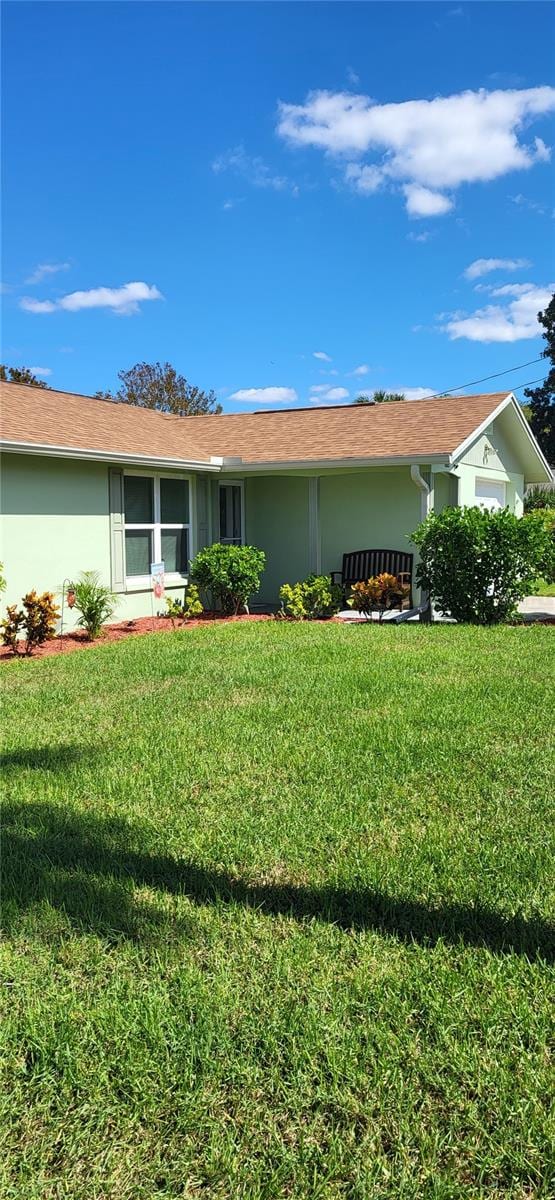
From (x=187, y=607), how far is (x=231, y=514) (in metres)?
3.38

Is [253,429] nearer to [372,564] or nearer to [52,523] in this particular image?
[372,564]

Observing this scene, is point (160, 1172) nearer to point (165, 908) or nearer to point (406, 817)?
point (165, 908)

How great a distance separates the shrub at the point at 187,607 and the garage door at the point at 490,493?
23.0ft

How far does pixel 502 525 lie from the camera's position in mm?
10539

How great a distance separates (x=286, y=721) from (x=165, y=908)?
269cm

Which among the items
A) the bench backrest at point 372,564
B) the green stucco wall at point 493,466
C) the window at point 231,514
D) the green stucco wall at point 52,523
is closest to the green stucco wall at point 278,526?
the window at point 231,514

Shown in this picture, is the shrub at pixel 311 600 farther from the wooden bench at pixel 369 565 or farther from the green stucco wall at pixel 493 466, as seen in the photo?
the green stucco wall at pixel 493 466

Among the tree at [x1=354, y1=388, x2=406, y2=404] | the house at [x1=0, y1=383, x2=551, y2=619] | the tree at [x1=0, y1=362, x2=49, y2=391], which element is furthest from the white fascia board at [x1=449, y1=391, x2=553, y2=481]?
the tree at [x1=0, y1=362, x2=49, y2=391]

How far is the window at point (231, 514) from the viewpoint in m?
14.9

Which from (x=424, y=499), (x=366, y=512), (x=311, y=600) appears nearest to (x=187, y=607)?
(x=311, y=600)

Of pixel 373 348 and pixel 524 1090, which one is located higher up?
pixel 373 348

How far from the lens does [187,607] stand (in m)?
12.3

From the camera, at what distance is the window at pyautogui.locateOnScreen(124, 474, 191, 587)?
12.0m

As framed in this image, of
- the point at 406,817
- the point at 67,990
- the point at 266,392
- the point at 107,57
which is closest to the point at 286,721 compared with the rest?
the point at 406,817
